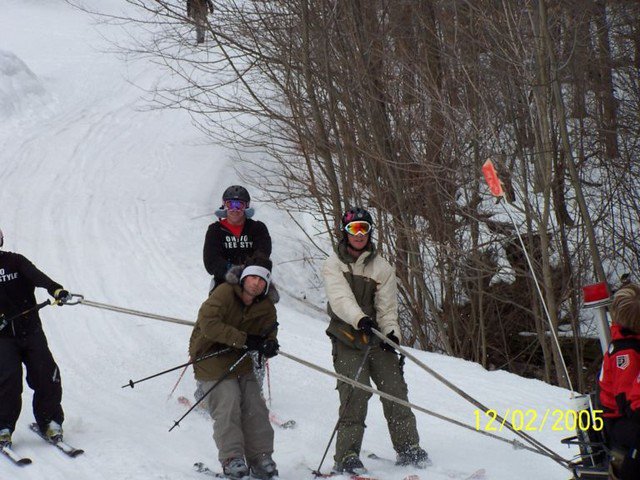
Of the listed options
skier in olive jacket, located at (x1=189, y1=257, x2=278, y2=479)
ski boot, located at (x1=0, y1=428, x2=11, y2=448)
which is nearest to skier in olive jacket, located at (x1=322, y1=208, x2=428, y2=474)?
skier in olive jacket, located at (x1=189, y1=257, x2=278, y2=479)

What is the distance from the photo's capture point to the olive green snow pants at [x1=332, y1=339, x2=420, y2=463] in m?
5.94

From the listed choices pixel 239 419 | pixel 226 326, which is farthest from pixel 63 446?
pixel 226 326

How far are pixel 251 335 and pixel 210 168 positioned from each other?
12445mm

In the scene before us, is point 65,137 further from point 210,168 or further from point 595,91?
point 595,91

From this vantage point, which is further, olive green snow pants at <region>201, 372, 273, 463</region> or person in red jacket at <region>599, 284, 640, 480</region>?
olive green snow pants at <region>201, 372, 273, 463</region>

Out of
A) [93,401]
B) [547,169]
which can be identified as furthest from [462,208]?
[93,401]

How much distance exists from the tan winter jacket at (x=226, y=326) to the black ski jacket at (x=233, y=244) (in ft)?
4.32

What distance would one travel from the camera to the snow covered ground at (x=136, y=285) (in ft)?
20.9

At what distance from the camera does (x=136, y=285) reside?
11.6m

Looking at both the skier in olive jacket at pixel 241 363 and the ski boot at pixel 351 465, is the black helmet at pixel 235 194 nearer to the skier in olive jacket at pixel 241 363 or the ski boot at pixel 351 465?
the skier in olive jacket at pixel 241 363

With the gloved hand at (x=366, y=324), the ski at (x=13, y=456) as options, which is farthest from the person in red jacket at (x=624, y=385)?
the ski at (x=13, y=456)

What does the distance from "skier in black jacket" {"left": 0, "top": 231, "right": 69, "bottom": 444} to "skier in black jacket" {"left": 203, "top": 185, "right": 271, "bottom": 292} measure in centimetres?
138

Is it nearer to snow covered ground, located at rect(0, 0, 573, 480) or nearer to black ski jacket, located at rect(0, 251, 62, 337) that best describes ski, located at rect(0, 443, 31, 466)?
snow covered ground, located at rect(0, 0, 573, 480)
